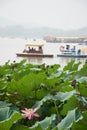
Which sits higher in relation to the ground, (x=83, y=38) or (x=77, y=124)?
(x=77, y=124)

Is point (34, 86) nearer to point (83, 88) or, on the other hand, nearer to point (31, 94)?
point (31, 94)

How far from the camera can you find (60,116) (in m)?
1.00

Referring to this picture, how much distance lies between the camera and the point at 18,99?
44.1 inches

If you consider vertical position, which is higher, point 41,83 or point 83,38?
point 41,83

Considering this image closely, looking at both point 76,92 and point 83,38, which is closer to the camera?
point 76,92

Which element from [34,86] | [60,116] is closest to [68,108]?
[60,116]

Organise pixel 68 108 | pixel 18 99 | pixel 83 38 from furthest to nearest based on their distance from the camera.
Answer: pixel 83 38, pixel 18 99, pixel 68 108

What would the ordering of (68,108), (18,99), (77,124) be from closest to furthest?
(77,124) < (68,108) < (18,99)

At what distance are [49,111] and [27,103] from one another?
97 mm

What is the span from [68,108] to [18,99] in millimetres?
214

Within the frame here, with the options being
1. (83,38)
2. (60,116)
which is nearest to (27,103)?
(60,116)

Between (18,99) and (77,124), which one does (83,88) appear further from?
(77,124)

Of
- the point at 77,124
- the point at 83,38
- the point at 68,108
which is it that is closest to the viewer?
the point at 77,124

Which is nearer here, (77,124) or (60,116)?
(77,124)
